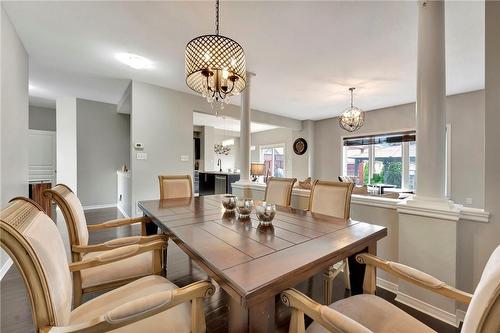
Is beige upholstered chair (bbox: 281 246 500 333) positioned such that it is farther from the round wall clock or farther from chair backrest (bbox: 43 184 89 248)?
the round wall clock

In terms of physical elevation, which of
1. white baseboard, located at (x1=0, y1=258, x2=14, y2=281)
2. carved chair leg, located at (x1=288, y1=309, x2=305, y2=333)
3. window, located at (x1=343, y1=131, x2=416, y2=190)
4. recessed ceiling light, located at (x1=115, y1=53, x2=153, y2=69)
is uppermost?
recessed ceiling light, located at (x1=115, y1=53, x2=153, y2=69)

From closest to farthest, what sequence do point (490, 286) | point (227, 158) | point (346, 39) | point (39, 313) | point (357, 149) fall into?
point (490, 286), point (39, 313), point (346, 39), point (357, 149), point (227, 158)

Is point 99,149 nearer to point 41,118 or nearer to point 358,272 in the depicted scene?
point 41,118

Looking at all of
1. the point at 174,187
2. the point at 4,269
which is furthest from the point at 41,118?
the point at 174,187

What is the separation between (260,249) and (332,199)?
1.16m

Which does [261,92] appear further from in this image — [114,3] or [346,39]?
[114,3]

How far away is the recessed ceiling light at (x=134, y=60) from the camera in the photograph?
3051 mm

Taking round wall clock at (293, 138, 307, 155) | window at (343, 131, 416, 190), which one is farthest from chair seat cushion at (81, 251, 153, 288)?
round wall clock at (293, 138, 307, 155)

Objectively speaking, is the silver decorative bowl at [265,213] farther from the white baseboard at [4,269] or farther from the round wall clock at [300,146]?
the round wall clock at [300,146]

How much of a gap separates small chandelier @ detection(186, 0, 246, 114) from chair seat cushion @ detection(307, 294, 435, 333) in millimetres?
1714

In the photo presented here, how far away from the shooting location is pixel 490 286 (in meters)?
0.57

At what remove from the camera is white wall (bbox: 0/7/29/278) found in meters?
2.18

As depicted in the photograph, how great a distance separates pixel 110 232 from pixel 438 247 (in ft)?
13.3

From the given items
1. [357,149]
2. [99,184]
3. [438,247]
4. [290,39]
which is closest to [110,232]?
[99,184]
